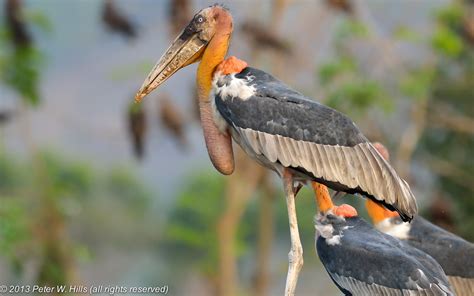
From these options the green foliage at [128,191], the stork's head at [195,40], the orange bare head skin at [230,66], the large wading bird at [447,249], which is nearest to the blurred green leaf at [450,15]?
the large wading bird at [447,249]

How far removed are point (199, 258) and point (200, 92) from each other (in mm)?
13503

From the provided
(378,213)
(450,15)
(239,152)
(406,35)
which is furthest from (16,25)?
(378,213)

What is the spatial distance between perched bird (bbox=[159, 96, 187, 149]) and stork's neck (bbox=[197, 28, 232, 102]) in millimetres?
7910

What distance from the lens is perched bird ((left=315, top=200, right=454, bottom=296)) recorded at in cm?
522

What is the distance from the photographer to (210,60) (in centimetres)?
558

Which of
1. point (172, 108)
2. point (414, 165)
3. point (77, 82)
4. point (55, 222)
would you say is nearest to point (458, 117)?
point (414, 165)

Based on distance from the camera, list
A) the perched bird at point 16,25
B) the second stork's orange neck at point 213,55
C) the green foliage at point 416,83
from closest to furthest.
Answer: the second stork's orange neck at point 213,55 → the perched bird at point 16,25 → the green foliage at point 416,83

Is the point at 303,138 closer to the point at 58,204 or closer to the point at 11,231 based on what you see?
the point at 11,231

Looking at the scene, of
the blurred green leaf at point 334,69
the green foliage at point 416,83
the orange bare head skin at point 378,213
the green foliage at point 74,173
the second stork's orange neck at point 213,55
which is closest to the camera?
the second stork's orange neck at point 213,55

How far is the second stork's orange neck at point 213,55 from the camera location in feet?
18.2

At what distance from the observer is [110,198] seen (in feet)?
81.0

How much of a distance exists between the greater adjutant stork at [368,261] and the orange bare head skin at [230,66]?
29.8 inches

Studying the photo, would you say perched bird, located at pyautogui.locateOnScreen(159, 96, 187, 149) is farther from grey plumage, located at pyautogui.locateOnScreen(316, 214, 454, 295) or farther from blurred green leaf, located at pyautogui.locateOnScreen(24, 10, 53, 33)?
grey plumage, located at pyautogui.locateOnScreen(316, 214, 454, 295)

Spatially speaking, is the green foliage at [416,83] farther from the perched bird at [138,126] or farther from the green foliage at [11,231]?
the green foliage at [11,231]
